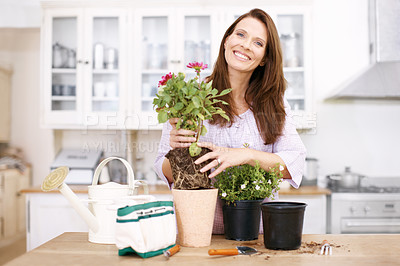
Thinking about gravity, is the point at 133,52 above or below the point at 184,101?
above

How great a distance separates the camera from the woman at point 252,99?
4.87 feet

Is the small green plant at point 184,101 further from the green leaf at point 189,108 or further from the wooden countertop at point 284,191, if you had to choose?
the wooden countertop at point 284,191

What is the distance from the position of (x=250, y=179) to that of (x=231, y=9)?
7.44 ft

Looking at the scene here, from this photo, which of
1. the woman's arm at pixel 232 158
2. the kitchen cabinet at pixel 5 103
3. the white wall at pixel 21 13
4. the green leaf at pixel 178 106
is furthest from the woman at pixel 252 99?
the kitchen cabinet at pixel 5 103

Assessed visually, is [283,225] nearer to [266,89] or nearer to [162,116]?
[162,116]

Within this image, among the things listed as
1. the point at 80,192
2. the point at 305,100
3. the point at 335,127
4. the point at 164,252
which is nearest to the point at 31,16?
the point at 80,192

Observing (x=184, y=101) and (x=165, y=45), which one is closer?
(x=184, y=101)

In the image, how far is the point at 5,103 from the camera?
4930 millimetres

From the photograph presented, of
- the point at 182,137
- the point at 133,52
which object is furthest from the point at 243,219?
the point at 133,52

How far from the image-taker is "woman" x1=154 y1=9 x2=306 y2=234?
149cm

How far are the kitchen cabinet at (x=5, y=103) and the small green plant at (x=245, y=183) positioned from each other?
14.3 feet

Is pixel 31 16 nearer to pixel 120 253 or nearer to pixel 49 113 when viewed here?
pixel 49 113

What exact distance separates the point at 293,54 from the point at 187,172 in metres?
2.34

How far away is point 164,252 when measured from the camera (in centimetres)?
99
